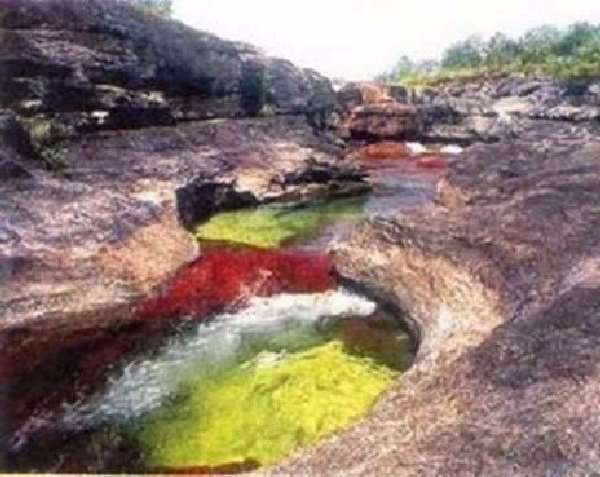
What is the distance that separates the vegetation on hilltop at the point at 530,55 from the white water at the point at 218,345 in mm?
77161

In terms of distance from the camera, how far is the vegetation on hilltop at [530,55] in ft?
354

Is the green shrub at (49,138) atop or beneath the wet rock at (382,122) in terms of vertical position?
atop

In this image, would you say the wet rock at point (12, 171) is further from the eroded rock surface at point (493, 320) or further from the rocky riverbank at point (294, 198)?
the eroded rock surface at point (493, 320)

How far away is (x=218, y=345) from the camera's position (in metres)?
23.1

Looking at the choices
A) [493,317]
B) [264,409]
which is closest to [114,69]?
[493,317]

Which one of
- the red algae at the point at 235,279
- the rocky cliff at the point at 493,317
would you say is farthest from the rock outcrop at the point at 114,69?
the rocky cliff at the point at 493,317

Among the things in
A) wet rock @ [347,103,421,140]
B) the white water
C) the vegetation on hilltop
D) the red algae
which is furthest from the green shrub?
the vegetation on hilltop

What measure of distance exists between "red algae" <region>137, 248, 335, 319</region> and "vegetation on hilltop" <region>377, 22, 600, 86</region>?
237 feet

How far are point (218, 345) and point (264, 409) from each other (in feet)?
14.0

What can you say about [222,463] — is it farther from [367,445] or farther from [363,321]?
[363,321]

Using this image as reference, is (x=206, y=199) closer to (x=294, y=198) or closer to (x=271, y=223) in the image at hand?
(x=271, y=223)

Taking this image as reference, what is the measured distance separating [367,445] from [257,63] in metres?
53.2

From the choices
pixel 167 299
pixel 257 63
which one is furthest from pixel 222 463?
pixel 257 63

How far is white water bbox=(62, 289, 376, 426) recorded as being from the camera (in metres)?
18.9
